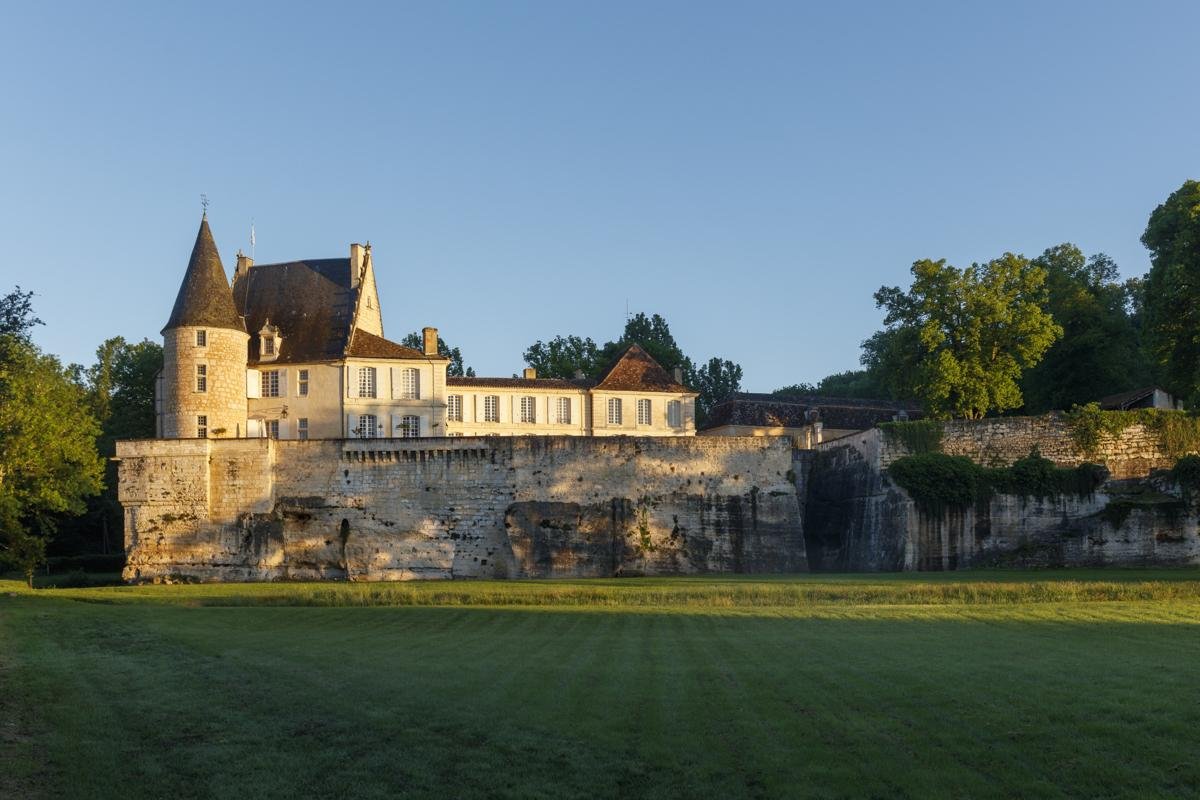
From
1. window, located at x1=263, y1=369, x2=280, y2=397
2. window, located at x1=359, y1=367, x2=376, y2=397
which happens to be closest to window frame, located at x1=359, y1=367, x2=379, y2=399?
window, located at x1=359, y1=367, x2=376, y2=397

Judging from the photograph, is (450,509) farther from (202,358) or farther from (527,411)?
(202,358)

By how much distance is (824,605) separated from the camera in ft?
86.1

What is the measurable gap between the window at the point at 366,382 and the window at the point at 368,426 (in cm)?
95

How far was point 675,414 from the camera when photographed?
182 ft

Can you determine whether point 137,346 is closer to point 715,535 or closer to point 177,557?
point 177,557

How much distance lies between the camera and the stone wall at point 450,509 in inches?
1720

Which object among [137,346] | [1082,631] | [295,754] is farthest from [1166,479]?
[137,346]

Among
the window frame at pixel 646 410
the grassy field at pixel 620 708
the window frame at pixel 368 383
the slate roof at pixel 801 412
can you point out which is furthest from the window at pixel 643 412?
the grassy field at pixel 620 708

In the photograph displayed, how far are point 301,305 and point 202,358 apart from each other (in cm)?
631

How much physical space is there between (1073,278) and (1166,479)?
848 inches

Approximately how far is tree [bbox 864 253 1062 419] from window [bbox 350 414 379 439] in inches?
884

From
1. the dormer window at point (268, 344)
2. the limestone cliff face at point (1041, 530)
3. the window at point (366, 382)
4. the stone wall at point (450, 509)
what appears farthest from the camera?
the window at point (366, 382)

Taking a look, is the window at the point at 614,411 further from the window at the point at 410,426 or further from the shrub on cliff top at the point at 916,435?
the shrub on cliff top at the point at 916,435

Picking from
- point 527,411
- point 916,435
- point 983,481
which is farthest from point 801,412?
point 983,481
